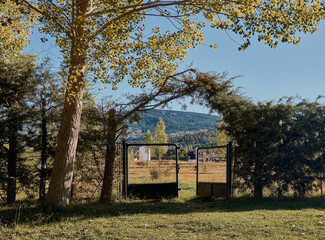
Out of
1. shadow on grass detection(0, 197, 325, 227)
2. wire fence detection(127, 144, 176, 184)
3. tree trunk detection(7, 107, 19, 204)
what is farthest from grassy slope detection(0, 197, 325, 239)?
wire fence detection(127, 144, 176, 184)

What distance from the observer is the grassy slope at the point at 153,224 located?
19.6 ft

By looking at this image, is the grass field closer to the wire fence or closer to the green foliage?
the green foliage

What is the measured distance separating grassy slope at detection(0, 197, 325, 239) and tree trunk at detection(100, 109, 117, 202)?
5.16 feet

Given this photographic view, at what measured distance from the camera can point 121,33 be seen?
11453mm

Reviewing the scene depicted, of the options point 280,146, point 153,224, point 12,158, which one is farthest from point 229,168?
point 12,158

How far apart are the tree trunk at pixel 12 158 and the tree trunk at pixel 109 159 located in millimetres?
2999

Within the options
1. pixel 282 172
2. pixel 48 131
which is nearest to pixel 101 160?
pixel 48 131

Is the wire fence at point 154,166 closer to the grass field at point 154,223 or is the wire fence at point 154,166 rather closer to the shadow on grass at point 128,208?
the shadow on grass at point 128,208

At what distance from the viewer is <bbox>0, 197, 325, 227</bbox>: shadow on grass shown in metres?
7.76

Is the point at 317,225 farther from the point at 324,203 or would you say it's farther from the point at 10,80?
the point at 10,80

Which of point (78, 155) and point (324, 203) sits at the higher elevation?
point (78, 155)

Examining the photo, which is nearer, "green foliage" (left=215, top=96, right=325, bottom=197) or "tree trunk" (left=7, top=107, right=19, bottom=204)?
"tree trunk" (left=7, top=107, right=19, bottom=204)

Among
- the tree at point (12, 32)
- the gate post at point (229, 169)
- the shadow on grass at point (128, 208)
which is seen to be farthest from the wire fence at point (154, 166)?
the tree at point (12, 32)

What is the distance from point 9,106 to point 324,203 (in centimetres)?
1111
